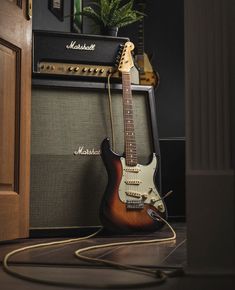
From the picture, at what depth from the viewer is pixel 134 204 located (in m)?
1.96

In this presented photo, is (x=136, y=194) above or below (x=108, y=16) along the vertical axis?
below

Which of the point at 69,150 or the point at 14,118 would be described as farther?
the point at 69,150

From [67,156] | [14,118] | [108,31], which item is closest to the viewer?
[14,118]

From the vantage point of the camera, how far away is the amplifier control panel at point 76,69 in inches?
78.2

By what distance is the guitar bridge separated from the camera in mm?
1946

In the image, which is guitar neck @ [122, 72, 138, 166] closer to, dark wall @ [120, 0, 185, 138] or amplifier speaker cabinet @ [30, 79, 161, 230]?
amplifier speaker cabinet @ [30, 79, 161, 230]

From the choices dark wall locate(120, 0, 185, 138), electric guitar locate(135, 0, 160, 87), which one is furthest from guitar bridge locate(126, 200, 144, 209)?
dark wall locate(120, 0, 185, 138)

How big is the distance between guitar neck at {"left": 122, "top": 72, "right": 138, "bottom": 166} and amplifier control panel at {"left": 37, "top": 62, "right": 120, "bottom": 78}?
0.31 ft

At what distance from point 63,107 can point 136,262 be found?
909mm

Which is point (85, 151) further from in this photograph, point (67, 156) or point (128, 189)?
point (128, 189)

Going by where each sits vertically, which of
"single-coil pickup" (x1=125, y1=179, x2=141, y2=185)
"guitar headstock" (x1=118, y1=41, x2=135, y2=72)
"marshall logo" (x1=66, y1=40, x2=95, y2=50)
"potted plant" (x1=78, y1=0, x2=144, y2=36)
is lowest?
"single-coil pickup" (x1=125, y1=179, x2=141, y2=185)

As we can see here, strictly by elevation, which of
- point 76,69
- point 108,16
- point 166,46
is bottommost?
point 76,69

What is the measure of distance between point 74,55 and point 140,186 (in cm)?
61

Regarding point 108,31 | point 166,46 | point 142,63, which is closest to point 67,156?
point 108,31
